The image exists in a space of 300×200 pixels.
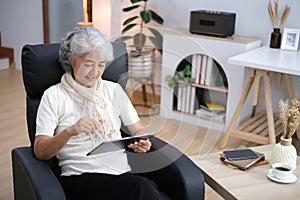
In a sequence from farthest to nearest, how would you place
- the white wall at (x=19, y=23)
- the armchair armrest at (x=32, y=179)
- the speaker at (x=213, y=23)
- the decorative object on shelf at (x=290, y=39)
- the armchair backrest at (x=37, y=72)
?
the white wall at (x=19, y=23) < the speaker at (x=213, y=23) < the decorative object on shelf at (x=290, y=39) < the armchair backrest at (x=37, y=72) < the armchair armrest at (x=32, y=179)

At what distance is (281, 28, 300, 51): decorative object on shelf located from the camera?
318 centimetres

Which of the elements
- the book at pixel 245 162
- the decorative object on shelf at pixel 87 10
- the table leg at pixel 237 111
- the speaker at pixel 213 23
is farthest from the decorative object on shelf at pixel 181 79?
the decorative object on shelf at pixel 87 10

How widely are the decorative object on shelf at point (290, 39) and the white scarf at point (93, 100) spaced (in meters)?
1.98

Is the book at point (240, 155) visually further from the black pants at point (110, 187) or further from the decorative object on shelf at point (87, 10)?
the decorative object on shelf at point (87, 10)

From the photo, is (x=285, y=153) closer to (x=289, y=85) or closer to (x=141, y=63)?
(x=141, y=63)

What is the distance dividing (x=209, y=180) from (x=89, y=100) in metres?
0.64

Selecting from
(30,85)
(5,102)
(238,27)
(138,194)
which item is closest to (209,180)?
(138,194)

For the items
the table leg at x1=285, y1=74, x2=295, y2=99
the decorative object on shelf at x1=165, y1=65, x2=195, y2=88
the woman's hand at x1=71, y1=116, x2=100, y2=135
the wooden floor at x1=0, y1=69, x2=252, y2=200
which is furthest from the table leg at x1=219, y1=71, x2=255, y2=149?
the woman's hand at x1=71, y1=116, x2=100, y2=135

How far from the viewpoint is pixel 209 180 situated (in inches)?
73.0

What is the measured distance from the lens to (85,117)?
1535 millimetres

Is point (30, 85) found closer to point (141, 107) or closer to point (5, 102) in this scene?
point (141, 107)

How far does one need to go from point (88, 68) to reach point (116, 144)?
1.04ft

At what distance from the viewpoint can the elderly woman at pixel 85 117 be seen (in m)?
1.58


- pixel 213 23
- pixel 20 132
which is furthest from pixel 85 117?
pixel 213 23
